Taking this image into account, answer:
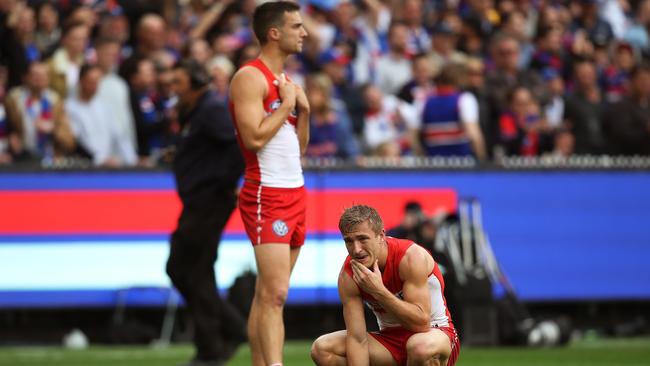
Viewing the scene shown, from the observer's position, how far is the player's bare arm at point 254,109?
8227mm

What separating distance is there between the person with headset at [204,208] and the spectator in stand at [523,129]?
6261 millimetres

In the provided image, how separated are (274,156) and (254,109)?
0.32 m

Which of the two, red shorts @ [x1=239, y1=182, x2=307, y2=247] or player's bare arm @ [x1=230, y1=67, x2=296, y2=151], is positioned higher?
player's bare arm @ [x1=230, y1=67, x2=296, y2=151]

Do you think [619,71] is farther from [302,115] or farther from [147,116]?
[302,115]

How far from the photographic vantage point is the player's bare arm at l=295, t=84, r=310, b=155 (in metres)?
8.48

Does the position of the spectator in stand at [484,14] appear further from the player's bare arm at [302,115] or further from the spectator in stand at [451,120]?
the player's bare arm at [302,115]

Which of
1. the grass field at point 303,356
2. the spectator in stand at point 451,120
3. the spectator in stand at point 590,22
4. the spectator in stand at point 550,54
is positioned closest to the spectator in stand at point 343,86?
the spectator in stand at point 451,120

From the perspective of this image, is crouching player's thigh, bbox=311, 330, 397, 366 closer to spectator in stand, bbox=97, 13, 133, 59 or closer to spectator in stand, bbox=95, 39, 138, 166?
spectator in stand, bbox=95, 39, 138, 166

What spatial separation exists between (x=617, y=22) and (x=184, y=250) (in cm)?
1304

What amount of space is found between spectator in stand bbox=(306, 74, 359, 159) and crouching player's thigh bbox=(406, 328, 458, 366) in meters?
7.65

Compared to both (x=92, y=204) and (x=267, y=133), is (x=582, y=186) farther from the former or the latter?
(x=267, y=133)

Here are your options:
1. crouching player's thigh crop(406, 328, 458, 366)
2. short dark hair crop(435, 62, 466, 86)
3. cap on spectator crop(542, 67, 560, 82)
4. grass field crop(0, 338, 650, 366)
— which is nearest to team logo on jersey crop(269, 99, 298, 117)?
crouching player's thigh crop(406, 328, 458, 366)

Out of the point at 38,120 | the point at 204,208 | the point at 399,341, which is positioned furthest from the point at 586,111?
the point at 399,341

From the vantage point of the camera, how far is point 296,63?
1638 cm
